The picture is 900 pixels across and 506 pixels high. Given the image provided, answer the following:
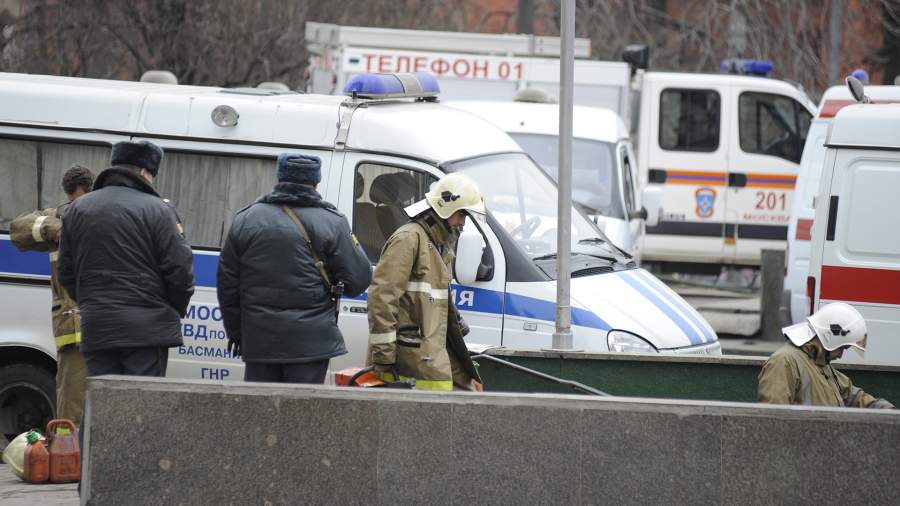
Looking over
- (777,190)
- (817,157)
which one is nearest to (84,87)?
(817,157)

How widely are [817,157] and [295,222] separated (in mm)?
7618

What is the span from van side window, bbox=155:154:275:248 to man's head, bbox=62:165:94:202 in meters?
0.72

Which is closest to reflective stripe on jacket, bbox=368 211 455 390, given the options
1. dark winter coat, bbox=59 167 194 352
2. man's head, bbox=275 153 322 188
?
man's head, bbox=275 153 322 188

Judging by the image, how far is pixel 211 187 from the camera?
25.4ft

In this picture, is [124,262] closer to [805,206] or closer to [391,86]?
[391,86]

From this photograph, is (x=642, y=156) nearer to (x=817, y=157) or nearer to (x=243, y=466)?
(x=817, y=157)

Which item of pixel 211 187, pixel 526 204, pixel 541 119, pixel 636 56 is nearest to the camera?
pixel 211 187

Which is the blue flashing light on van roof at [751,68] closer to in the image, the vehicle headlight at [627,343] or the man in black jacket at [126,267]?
the vehicle headlight at [627,343]

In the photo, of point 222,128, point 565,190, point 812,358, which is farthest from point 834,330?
point 222,128

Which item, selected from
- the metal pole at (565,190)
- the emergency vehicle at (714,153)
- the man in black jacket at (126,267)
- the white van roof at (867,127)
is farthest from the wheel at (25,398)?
the emergency vehicle at (714,153)

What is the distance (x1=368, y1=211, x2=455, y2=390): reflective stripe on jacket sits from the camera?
5.99 m

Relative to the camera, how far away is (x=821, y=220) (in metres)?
9.41

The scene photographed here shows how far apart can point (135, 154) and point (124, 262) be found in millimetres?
523

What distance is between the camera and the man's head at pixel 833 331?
18.7ft
